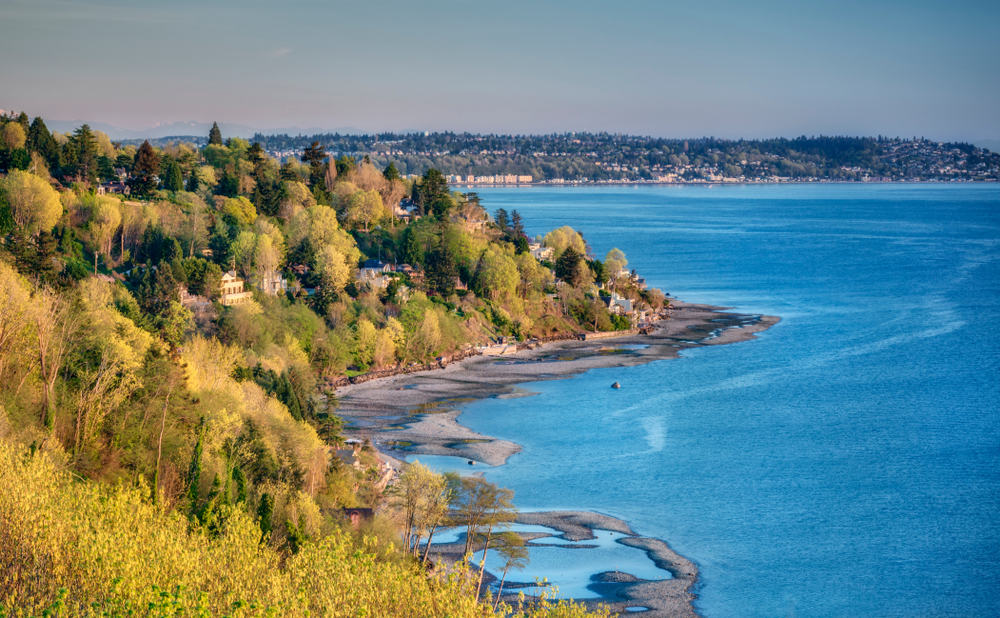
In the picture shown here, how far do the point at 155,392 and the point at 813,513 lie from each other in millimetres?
21923

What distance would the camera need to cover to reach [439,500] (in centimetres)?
2750

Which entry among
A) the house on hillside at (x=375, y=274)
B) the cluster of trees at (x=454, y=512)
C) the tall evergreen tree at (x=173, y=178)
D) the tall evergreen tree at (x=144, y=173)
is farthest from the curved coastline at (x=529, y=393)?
the tall evergreen tree at (x=173, y=178)

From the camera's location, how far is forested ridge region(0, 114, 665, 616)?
589 inches

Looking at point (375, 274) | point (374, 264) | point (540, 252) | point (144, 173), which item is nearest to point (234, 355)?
point (375, 274)

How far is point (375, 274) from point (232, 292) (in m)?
12.3

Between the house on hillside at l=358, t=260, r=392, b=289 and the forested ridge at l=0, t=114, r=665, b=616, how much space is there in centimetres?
26

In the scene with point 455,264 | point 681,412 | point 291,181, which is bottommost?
point 681,412

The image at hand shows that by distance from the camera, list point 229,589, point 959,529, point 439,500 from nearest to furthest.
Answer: point 229,589 → point 439,500 → point 959,529

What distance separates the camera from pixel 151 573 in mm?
14141

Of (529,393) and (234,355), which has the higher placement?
(234,355)

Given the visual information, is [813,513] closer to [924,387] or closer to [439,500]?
[439,500]

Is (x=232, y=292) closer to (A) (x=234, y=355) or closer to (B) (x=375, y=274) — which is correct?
(B) (x=375, y=274)

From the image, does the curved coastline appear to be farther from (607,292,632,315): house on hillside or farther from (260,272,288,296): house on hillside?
(260,272,288,296): house on hillside

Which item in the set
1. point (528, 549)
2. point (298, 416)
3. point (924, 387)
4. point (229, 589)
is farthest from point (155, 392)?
point (924, 387)
